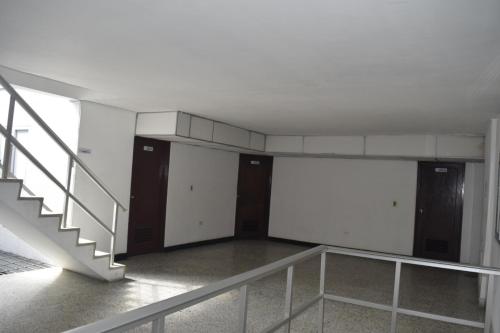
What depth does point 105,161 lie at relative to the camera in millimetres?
6234

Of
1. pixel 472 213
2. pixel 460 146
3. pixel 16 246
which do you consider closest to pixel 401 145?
pixel 460 146

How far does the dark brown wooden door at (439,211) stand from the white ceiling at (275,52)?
2781 mm

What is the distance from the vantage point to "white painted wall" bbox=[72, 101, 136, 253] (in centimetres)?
586

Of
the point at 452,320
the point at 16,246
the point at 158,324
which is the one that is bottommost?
the point at 16,246

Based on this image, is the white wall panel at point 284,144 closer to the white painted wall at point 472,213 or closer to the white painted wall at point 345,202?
the white painted wall at point 345,202

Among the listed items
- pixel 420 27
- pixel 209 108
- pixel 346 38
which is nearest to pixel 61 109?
pixel 209 108

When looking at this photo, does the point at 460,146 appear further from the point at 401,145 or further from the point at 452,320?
the point at 452,320

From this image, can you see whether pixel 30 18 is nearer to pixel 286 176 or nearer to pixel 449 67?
pixel 449 67

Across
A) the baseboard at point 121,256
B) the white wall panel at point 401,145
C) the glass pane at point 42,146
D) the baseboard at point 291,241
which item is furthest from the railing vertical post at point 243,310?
the baseboard at point 291,241

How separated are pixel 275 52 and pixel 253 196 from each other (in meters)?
6.81

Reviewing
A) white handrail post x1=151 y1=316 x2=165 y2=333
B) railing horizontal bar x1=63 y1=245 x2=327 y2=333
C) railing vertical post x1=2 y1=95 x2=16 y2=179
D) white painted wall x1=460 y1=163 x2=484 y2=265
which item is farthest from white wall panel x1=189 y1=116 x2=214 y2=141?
white handrail post x1=151 y1=316 x2=165 y2=333

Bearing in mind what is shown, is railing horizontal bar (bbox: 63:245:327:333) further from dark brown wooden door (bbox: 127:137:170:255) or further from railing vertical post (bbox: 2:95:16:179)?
dark brown wooden door (bbox: 127:137:170:255)

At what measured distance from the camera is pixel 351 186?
8.79 metres

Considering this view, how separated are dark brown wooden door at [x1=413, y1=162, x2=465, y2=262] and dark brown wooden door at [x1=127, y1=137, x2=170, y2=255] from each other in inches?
208
